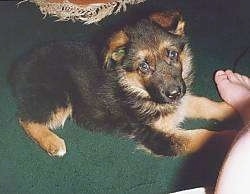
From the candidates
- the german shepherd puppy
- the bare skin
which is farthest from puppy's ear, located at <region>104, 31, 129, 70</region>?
the bare skin

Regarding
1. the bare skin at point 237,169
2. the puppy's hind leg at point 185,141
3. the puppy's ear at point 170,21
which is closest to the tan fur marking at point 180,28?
the puppy's ear at point 170,21

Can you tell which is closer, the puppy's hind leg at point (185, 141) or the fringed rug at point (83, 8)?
the puppy's hind leg at point (185, 141)

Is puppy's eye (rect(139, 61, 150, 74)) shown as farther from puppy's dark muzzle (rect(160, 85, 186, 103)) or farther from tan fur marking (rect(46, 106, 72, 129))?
tan fur marking (rect(46, 106, 72, 129))

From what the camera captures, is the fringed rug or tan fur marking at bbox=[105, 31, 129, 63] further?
the fringed rug

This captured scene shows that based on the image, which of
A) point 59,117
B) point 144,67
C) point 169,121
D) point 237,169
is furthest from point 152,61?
point 237,169

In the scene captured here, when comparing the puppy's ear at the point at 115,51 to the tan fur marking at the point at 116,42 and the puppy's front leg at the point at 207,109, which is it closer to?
the tan fur marking at the point at 116,42

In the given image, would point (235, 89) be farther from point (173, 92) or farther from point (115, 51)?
point (115, 51)

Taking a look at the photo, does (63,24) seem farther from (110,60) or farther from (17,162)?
(17,162)
